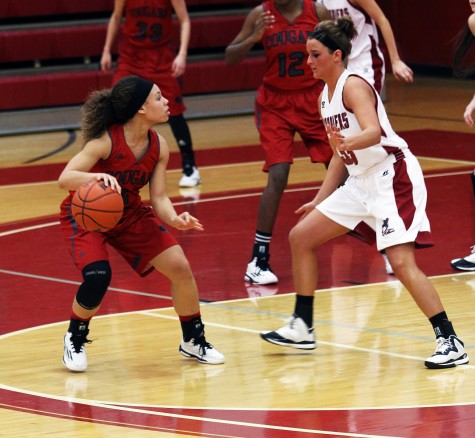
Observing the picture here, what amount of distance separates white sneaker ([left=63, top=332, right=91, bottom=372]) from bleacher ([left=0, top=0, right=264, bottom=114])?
933cm

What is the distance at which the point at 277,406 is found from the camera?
5062 millimetres

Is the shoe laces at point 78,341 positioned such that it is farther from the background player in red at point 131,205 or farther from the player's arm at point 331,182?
the player's arm at point 331,182

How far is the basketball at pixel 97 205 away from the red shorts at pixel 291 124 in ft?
7.18

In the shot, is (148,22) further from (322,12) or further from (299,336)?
(299,336)

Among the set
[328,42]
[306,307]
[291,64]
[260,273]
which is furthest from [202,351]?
[291,64]

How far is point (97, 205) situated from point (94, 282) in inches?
13.9

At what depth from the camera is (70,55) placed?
15406 millimetres

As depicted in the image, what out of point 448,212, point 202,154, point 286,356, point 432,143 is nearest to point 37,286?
point 286,356

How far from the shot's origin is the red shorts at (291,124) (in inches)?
296

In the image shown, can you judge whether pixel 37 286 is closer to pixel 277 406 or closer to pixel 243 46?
pixel 243 46

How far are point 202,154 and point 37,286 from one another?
17.5 feet

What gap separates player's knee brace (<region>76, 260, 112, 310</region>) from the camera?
5.51 metres

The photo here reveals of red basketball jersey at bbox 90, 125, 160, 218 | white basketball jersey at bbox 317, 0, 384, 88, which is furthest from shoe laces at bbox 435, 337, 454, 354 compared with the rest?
white basketball jersey at bbox 317, 0, 384, 88

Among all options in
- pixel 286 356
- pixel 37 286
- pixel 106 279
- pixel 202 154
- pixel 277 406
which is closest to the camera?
pixel 277 406
